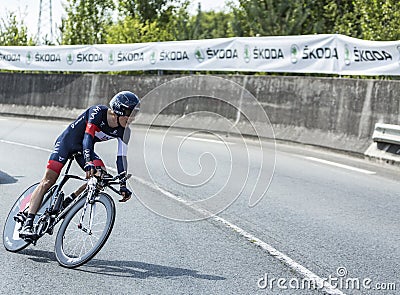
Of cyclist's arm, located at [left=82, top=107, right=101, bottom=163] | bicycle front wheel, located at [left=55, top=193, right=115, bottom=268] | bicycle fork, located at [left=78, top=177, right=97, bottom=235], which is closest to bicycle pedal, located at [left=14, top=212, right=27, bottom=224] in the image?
bicycle front wheel, located at [left=55, top=193, right=115, bottom=268]

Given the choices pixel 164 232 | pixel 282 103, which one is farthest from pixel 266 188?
pixel 282 103

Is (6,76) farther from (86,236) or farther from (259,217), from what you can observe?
(86,236)

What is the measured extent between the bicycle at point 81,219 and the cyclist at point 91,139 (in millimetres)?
80

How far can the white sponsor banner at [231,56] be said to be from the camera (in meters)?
15.9

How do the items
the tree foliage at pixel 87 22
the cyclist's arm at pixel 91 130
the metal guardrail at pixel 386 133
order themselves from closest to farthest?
1. the cyclist's arm at pixel 91 130
2. the metal guardrail at pixel 386 133
3. the tree foliage at pixel 87 22

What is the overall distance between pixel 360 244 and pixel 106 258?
99.8 inches

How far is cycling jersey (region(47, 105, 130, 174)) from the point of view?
649cm

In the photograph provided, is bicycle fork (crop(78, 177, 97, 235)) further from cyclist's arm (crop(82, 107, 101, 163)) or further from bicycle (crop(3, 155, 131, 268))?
cyclist's arm (crop(82, 107, 101, 163))

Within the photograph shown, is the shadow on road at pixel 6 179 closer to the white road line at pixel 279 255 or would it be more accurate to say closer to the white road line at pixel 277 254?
the white road line at pixel 277 254

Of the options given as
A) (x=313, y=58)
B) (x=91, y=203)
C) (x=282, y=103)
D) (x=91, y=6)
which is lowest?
(x=91, y=203)

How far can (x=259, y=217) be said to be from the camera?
9.00 metres

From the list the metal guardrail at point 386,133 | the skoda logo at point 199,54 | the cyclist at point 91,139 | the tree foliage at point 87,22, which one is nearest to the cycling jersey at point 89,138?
the cyclist at point 91,139

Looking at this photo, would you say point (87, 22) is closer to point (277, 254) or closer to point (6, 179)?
point (6, 179)

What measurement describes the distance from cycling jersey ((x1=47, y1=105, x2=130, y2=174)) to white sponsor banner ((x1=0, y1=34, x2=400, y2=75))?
952cm
